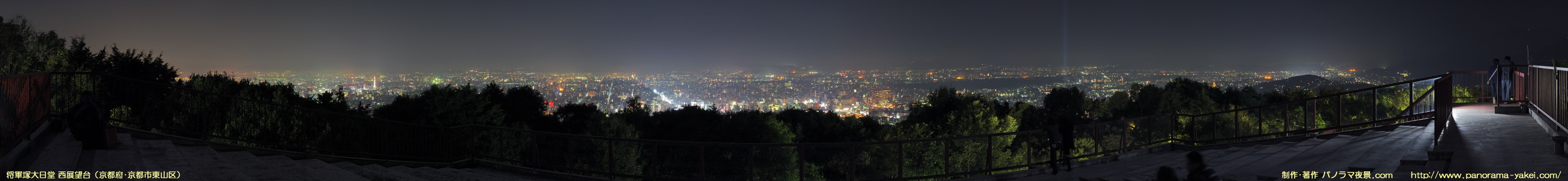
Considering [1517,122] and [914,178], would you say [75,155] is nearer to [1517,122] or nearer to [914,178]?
[914,178]

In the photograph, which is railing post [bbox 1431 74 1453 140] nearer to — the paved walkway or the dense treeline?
the paved walkway

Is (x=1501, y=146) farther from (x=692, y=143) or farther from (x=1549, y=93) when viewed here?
(x=692, y=143)

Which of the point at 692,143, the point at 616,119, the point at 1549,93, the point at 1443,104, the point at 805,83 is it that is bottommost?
the point at 616,119

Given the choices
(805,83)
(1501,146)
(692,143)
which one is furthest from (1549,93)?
(805,83)

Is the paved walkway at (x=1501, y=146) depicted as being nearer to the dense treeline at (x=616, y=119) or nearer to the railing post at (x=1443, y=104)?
the railing post at (x=1443, y=104)

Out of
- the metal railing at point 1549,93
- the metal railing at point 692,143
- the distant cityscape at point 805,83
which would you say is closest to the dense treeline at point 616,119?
the metal railing at point 692,143

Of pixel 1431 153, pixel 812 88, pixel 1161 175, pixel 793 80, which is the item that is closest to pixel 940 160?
pixel 1431 153
